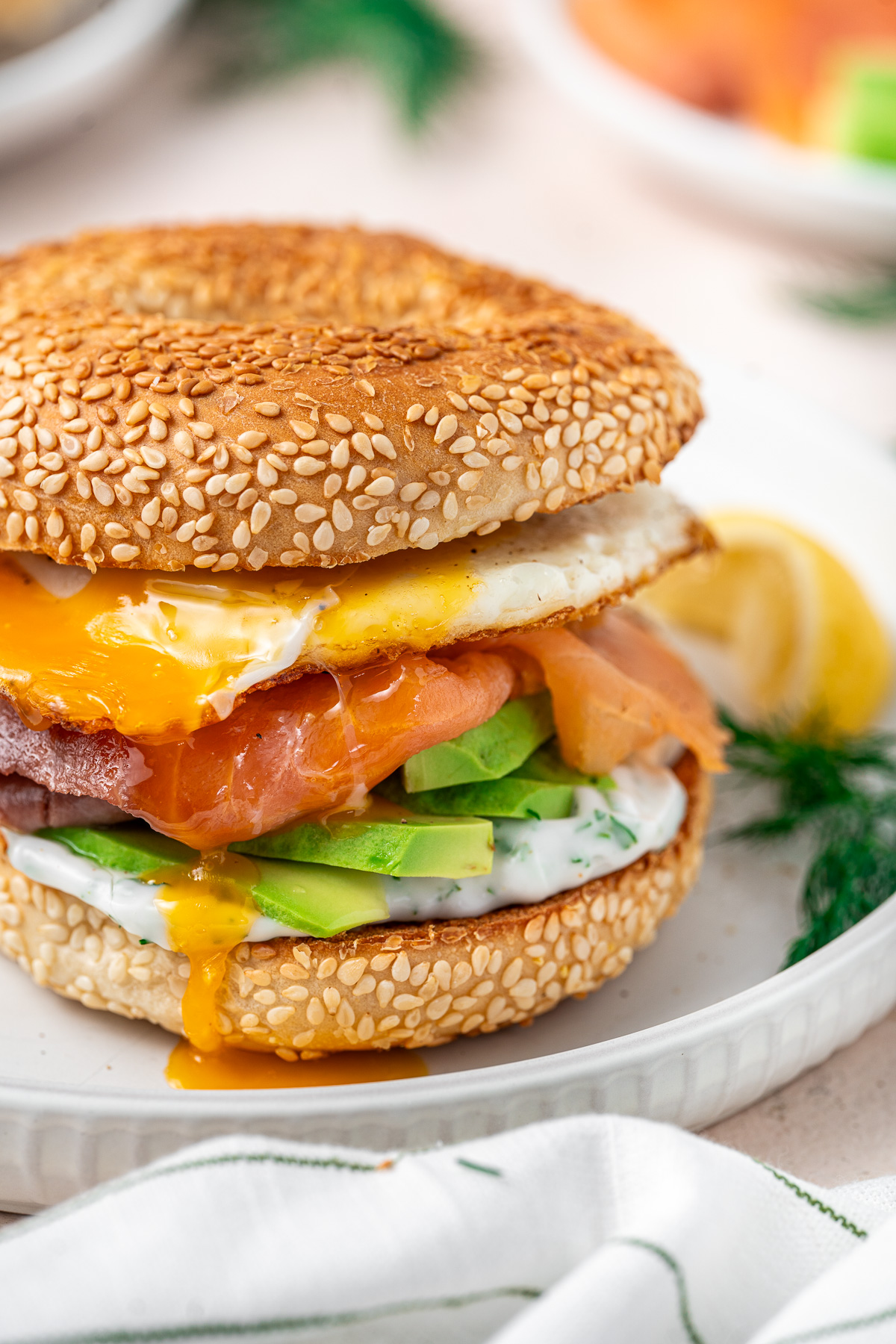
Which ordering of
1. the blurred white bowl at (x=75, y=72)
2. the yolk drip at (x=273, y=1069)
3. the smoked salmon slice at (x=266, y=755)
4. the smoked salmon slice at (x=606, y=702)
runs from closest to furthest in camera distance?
the smoked salmon slice at (x=266, y=755) < the yolk drip at (x=273, y=1069) < the smoked salmon slice at (x=606, y=702) < the blurred white bowl at (x=75, y=72)

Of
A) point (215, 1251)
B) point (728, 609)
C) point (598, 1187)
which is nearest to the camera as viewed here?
point (215, 1251)

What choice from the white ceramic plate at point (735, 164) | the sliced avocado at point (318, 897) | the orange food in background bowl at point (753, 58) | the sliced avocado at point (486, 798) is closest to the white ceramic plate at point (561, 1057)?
the sliced avocado at point (318, 897)

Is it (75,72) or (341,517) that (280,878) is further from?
(75,72)

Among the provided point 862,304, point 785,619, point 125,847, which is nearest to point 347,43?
point 862,304

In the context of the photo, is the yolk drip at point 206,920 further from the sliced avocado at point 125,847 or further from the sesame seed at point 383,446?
the sesame seed at point 383,446

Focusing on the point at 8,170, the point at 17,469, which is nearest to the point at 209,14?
the point at 8,170

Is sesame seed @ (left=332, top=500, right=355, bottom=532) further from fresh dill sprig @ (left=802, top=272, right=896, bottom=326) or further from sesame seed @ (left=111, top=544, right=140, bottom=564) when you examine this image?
fresh dill sprig @ (left=802, top=272, right=896, bottom=326)

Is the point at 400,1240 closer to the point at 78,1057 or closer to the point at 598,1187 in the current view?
the point at 598,1187
